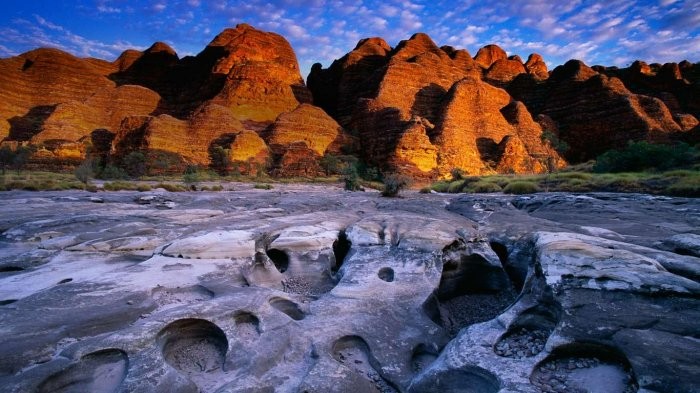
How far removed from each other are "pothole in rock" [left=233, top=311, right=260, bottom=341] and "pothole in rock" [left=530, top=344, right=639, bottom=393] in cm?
270

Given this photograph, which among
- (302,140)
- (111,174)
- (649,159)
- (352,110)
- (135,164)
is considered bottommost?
(111,174)

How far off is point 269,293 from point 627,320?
386 centimetres

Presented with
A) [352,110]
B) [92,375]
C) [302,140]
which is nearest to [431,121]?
[352,110]

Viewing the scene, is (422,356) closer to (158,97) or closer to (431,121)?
→ (431,121)

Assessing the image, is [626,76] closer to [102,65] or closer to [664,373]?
[664,373]

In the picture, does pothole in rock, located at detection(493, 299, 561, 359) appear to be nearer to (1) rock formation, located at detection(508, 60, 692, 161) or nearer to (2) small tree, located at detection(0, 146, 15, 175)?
(2) small tree, located at detection(0, 146, 15, 175)

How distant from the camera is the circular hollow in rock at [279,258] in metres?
6.75

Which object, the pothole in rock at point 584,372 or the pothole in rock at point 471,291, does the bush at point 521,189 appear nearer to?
the pothole in rock at point 471,291

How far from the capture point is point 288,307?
15.4 ft

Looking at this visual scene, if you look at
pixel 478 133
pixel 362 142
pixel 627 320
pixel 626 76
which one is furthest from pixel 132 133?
pixel 626 76

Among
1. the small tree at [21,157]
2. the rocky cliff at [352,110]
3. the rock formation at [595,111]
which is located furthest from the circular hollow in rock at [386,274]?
the rock formation at [595,111]

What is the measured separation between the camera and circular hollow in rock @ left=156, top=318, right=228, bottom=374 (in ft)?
11.8

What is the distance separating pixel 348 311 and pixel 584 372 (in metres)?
2.46

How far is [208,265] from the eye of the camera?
5.81 meters
